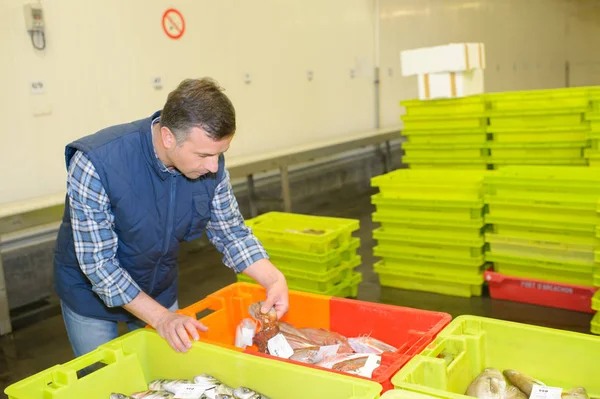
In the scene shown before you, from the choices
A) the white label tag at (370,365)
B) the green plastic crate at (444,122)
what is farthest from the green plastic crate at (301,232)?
the white label tag at (370,365)

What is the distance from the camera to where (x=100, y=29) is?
4.62m

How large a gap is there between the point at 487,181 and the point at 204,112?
252cm

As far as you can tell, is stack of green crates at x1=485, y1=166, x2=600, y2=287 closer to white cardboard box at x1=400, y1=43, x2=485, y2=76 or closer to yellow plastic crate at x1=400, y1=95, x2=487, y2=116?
yellow plastic crate at x1=400, y1=95, x2=487, y2=116

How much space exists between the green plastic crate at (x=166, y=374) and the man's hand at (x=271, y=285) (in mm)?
308

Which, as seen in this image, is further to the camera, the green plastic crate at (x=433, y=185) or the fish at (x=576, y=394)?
the green plastic crate at (x=433, y=185)

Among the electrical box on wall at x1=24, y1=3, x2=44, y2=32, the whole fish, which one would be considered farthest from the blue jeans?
the electrical box on wall at x1=24, y1=3, x2=44, y2=32

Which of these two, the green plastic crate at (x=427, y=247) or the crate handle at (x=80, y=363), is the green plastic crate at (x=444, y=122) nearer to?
the green plastic crate at (x=427, y=247)

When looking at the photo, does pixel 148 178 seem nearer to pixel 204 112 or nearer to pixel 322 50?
pixel 204 112

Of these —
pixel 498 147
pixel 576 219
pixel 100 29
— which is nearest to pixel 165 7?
pixel 100 29

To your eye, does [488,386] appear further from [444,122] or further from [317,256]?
[444,122]

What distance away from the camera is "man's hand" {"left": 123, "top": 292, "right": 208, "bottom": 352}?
1.65 meters

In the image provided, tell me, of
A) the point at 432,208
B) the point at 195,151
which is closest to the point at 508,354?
the point at 195,151

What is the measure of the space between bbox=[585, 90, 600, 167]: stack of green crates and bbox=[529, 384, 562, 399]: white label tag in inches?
112

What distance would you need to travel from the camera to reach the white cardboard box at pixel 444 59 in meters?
4.60
